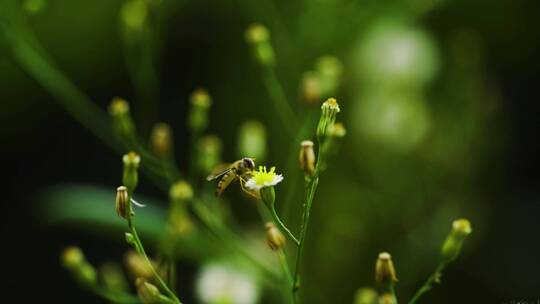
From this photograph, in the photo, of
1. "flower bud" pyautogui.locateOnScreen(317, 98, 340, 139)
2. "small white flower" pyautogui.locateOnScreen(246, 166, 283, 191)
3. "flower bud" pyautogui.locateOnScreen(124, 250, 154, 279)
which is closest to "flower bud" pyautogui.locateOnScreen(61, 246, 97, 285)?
"flower bud" pyautogui.locateOnScreen(124, 250, 154, 279)

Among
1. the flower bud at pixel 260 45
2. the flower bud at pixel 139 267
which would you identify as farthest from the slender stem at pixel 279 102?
the flower bud at pixel 139 267

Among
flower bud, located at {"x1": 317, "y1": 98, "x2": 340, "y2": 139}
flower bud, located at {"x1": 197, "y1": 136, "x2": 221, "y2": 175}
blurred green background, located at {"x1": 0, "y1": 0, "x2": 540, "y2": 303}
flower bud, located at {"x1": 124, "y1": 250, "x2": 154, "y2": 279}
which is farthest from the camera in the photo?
blurred green background, located at {"x1": 0, "y1": 0, "x2": 540, "y2": 303}

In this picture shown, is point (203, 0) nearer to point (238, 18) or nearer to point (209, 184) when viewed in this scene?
point (238, 18)

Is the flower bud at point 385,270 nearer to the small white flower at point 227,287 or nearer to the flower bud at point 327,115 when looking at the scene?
the flower bud at point 327,115

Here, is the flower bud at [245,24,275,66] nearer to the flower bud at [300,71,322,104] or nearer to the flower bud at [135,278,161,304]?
the flower bud at [300,71,322,104]

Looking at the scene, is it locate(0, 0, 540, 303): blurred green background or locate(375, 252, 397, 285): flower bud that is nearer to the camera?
locate(375, 252, 397, 285): flower bud
